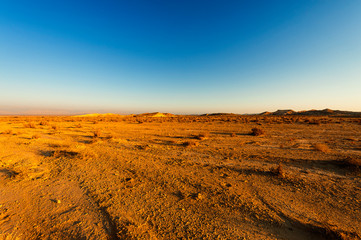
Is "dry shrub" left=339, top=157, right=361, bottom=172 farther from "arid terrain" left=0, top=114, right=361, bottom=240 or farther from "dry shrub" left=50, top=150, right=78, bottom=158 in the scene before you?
"dry shrub" left=50, top=150, right=78, bottom=158

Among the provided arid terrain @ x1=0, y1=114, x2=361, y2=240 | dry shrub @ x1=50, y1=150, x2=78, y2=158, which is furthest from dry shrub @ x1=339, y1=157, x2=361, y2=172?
dry shrub @ x1=50, y1=150, x2=78, y2=158

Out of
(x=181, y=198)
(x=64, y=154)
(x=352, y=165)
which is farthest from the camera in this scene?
(x=64, y=154)

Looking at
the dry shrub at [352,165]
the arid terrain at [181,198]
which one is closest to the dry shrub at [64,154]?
the arid terrain at [181,198]

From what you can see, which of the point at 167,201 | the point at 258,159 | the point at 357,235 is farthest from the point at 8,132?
the point at 357,235

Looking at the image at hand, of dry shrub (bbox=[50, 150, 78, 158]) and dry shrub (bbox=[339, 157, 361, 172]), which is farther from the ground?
dry shrub (bbox=[339, 157, 361, 172])

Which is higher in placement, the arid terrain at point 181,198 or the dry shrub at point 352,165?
the dry shrub at point 352,165

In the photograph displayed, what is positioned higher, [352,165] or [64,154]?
[352,165]

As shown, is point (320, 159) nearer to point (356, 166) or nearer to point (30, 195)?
point (356, 166)

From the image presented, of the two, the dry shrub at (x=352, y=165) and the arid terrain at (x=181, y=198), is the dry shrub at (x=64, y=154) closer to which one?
the arid terrain at (x=181, y=198)

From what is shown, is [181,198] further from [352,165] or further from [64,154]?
[64,154]

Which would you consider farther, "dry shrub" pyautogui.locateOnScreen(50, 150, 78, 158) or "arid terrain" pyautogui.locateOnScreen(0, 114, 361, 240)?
"dry shrub" pyautogui.locateOnScreen(50, 150, 78, 158)

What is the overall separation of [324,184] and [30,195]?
870 cm

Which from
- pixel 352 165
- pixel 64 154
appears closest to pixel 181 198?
pixel 352 165

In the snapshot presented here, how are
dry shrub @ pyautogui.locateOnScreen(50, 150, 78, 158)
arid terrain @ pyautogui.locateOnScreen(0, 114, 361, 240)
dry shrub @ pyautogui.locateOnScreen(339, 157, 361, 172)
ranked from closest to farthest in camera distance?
arid terrain @ pyautogui.locateOnScreen(0, 114, 361, 240) → dry shrub @ pyautogui.locateOnScreen(339, 157, 361, 172) → dry shrub @ pyautogui.locateOnScreen(50, 150, 78, 158)
